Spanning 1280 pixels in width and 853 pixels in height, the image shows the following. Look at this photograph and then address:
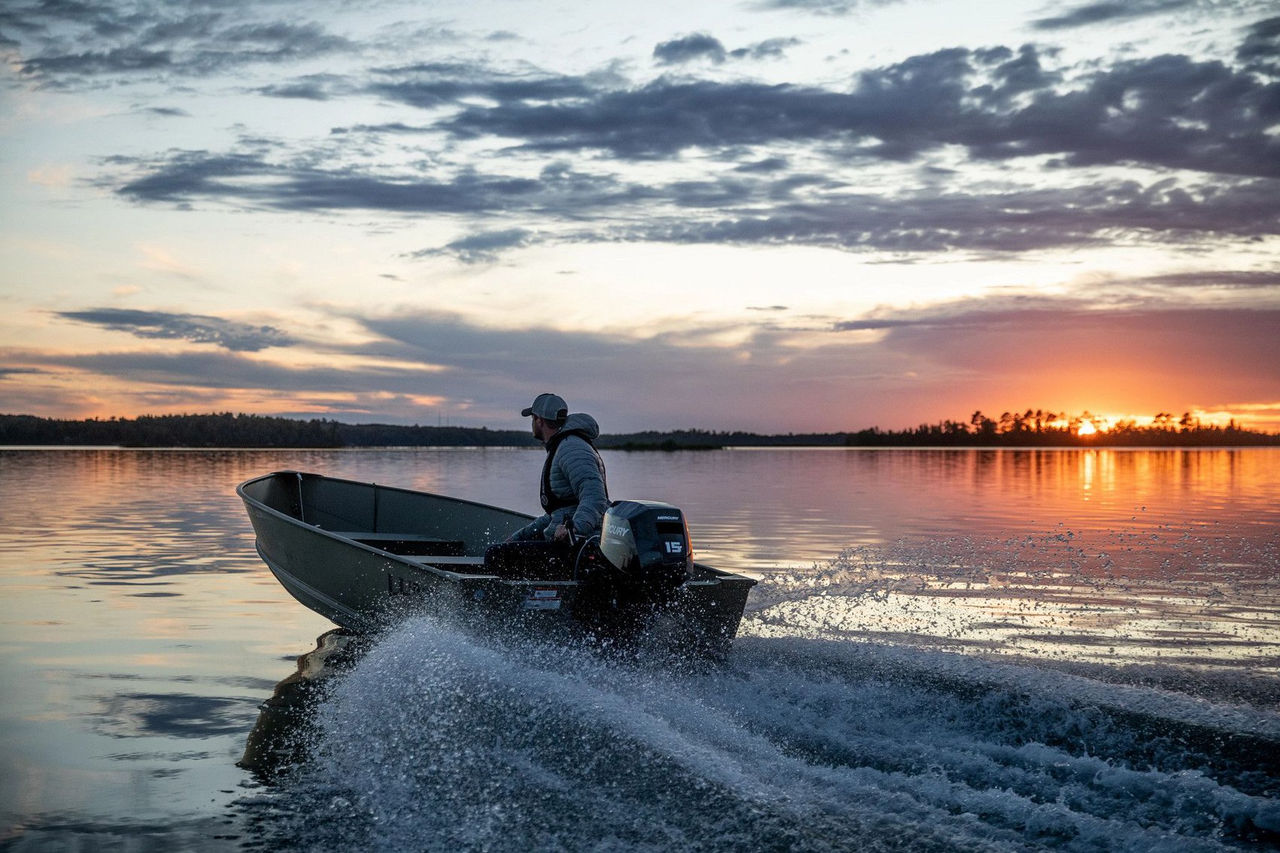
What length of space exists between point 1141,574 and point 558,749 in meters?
10.9

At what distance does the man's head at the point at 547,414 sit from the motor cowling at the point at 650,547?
4.30ft

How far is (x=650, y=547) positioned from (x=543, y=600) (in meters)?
0.86

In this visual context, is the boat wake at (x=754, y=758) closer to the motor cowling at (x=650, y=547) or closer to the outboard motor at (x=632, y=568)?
the outboard motor at (x=632, y=568)

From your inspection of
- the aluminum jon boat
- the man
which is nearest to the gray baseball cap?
the man

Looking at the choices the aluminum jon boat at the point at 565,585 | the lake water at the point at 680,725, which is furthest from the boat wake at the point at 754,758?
the aluminum jon boat at the point at 565,585

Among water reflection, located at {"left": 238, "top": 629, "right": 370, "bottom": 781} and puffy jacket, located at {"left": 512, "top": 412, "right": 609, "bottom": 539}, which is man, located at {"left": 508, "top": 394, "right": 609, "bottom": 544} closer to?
puffy jacket, located at {"left": 512, "top": 412, "right": 609, "bottom": 539}

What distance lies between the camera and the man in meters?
7.79

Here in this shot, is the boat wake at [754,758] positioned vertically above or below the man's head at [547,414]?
below

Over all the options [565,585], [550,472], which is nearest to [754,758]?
[565,585]

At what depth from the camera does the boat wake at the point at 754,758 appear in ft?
15.3

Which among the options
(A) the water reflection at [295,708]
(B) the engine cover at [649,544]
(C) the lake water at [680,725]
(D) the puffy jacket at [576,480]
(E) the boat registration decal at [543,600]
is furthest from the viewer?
(D) the puffy jacket at [576,480]

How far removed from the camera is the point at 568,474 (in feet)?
26.2

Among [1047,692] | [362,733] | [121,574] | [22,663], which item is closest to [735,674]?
[1047,692]

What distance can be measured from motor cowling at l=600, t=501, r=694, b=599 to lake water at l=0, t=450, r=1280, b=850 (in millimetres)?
624
